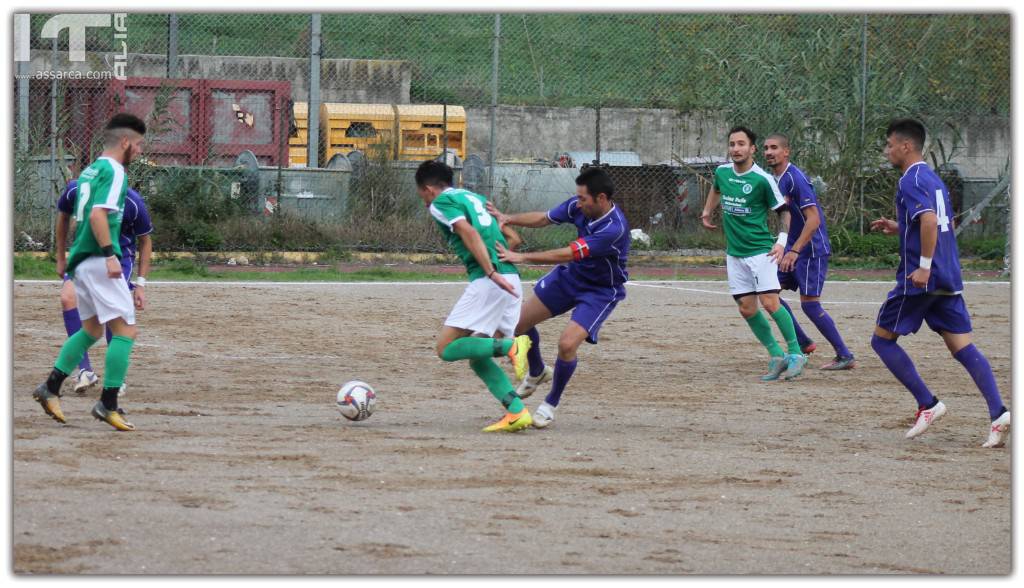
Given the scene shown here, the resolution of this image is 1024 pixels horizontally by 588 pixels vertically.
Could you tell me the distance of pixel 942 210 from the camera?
7984 millimetres

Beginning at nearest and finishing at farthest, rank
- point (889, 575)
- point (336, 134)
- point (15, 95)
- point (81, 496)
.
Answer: point (889, 575), point (81, 496), point (15, 95), point (336, 134)

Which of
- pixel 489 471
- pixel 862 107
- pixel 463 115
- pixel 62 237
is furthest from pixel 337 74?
pixel 489 471

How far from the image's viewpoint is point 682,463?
7391mm

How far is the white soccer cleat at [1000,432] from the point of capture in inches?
315

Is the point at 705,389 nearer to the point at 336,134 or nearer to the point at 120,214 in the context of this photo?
the point at 120,214

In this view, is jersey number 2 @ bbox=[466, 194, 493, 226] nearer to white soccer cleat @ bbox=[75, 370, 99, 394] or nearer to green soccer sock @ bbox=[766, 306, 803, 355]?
white soccer cleat @ bbox=[75, 370, 99, 394]

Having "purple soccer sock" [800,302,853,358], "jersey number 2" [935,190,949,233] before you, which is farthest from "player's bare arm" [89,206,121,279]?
"purple soccer sock" [800,302,853,358]

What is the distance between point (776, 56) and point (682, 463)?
14.6m

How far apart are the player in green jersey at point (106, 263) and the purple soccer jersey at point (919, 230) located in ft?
13.8

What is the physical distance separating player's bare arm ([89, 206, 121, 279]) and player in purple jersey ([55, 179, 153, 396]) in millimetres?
568

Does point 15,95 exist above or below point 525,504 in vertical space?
above

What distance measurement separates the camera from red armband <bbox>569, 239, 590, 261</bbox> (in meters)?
8.37

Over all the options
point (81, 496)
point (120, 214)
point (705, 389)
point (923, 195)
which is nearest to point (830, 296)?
point (705, 389)

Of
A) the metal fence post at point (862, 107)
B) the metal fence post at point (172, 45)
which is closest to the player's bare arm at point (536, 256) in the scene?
the metal fence post at point (172, 45)
